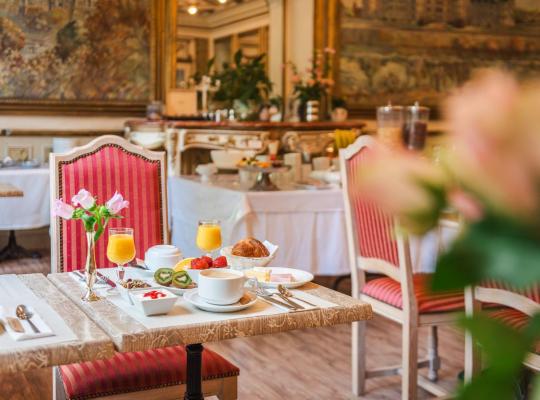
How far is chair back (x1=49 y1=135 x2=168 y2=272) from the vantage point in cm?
290

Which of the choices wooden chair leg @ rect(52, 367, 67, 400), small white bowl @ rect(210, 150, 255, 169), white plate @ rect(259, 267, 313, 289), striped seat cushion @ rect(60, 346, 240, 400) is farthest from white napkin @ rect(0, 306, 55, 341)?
small white bowl @ rect(210, 150, 255, 169)

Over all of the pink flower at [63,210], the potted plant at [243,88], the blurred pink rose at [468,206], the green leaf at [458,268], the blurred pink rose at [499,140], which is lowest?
the pink flower at [63,210]

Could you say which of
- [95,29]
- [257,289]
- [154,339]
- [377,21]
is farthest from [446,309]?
[377,21]

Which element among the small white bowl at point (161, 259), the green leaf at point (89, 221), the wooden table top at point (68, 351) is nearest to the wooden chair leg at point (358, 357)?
the small white bowl at point (161, 259)

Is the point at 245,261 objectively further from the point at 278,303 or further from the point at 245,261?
the point at 278,303

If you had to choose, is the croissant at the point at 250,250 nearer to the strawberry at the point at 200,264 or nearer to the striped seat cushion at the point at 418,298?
the strawberry at the point at 200,264

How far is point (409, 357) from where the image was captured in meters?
3.17

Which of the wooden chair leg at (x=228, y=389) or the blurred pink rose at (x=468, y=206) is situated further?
the wooden chair leg at (x=228, y=389)

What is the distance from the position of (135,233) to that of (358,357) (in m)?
1.21

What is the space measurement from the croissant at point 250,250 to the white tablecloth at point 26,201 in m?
4.42

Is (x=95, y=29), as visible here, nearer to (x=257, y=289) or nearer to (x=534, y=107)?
(x=257, y=289)

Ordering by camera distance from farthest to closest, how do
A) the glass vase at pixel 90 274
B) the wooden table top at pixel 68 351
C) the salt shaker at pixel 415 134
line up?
the salt shaker at pixel 415 134 < the glass vase at pixel 90 274 < the wooden table top at pixel 68 351

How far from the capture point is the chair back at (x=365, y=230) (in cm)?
327

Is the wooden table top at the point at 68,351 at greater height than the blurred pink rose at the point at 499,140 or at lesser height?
lesser
